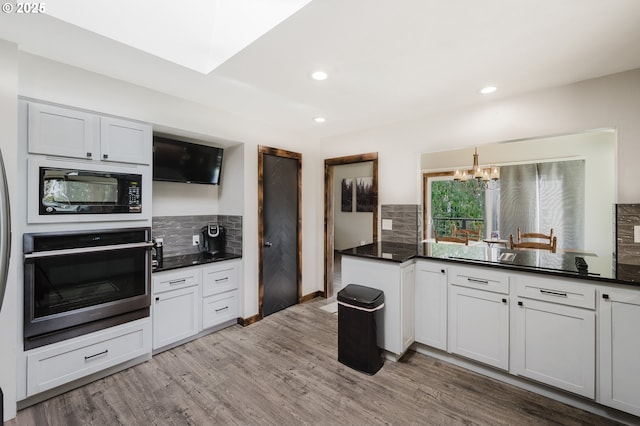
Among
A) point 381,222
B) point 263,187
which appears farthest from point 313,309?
point 263,187

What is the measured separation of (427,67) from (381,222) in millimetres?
1900

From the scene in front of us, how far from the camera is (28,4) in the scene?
1.51 meters

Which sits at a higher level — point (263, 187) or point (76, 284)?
point (263, 187)

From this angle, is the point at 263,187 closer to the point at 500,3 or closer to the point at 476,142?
the point at 476,142

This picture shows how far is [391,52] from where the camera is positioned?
1873 mm

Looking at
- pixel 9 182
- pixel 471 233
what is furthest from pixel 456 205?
pixel 9 182

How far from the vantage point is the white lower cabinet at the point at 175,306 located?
8.45 ft

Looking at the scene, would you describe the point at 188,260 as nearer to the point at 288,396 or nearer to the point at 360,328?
the point at 288,396

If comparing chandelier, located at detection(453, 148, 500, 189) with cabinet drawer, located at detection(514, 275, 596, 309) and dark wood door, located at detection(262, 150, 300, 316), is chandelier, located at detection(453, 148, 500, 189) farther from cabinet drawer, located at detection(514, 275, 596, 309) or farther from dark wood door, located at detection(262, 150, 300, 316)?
dark wood door, located at detection(262, 150, 300, 316)

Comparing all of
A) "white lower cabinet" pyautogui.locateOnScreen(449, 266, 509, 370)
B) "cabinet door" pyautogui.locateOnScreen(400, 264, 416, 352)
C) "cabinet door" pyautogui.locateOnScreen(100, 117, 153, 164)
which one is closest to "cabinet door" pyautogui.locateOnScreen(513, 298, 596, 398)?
"white lower cabinet" pyautogui.locateOnScreen(449, 266, 509, 370)

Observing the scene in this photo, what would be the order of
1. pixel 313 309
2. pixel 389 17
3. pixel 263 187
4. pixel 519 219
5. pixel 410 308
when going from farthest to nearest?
1. pixel 519 219
2. pixel 313 309
3. pixel 263 187
4. pixel 410 308
5. pixel 389 17

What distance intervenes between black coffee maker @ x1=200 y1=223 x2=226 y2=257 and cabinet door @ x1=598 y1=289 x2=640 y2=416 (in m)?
3.40

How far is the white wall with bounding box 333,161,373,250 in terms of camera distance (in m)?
6.03

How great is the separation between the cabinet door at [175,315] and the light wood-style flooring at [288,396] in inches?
6.0
